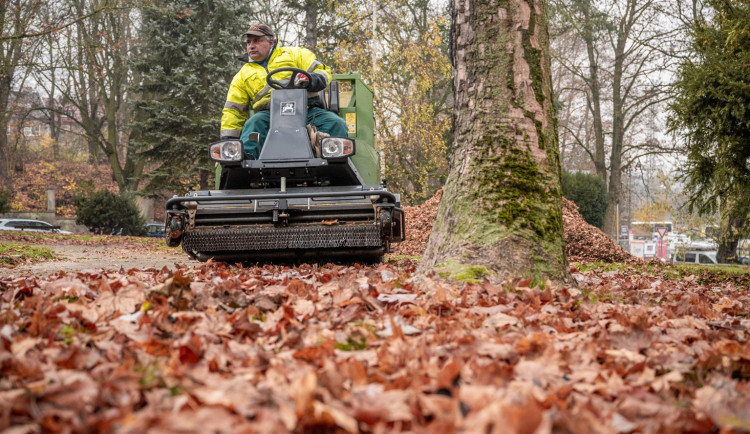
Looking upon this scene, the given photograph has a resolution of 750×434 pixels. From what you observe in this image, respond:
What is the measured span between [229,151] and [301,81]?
1.18m

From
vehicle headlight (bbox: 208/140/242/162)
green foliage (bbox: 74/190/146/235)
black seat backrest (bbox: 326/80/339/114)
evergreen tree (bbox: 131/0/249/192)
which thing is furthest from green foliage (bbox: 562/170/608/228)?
vehicle headlight (bbox: 208/140/242/162)

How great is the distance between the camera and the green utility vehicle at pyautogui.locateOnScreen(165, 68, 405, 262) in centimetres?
671

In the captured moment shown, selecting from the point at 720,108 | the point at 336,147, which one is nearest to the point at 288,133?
the point at 336,147

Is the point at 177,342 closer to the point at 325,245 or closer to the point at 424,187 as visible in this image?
the point at 325,245

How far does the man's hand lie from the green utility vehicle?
6 centimetres

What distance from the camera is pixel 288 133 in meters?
7.25

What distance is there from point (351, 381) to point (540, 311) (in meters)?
1.64

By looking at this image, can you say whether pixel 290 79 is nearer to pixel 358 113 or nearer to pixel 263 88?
pixel 263 88

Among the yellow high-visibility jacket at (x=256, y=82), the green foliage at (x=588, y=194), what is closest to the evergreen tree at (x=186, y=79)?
the green foliage at (x=588, y=194)

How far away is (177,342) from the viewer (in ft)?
7.85

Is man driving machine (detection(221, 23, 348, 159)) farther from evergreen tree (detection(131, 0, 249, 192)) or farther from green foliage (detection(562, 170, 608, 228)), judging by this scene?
green foliage (detection(562, 170, 608, 228))

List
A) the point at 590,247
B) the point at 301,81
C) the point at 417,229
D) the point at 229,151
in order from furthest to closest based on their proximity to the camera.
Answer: the point at 417,229, the point at 590,247, the point at 301,81, the point at 229,151

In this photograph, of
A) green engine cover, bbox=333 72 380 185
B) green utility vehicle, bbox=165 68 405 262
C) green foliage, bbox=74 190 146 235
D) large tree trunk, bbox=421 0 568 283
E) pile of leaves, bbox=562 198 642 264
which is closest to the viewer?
large tree trunk, bbox=421 0 568 283

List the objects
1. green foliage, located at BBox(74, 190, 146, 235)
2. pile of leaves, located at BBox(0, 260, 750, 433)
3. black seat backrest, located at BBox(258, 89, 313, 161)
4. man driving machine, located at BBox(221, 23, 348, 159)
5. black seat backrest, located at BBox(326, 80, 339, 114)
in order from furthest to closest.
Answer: green foliage, located at BBox(74, 190, 146, 235) → black seat backrest, located at BBox(326, 80, 339, 114) → man driving machine, located at BBox(221, 23, 348, 159) → black seat backrest, located at BBox(258, 89, 313, 161) → pile of leaves, located at BBox(0, 260, 750, 433)
